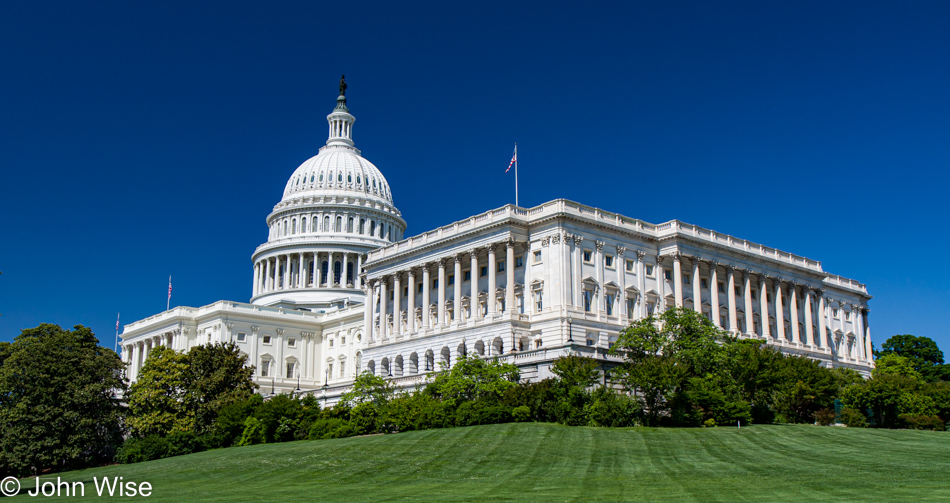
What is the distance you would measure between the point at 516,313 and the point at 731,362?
22.3 m

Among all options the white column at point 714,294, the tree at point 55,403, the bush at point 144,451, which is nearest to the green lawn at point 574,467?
the bush at point 144,451

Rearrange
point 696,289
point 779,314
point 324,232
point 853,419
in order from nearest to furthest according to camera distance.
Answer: point 853,419
point 696,289
point 779,314
point 324,232

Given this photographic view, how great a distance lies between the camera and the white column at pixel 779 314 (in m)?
101

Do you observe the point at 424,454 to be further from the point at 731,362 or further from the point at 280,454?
the point at 731,362

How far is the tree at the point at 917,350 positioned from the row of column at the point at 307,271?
3089 inches

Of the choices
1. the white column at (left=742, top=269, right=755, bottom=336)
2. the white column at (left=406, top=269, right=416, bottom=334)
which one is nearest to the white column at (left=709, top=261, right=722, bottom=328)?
the white column at (left=742, top=269, right=755, bottom=336)

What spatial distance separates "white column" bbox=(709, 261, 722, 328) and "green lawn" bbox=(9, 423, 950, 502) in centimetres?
3440

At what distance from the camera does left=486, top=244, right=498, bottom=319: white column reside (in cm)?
8662

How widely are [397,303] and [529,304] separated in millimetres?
18632

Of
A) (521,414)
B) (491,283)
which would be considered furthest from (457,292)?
(521,414)

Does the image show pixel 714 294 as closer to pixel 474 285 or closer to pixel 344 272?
pixel 474 285

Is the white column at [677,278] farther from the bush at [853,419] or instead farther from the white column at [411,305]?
the white column at [411,305]

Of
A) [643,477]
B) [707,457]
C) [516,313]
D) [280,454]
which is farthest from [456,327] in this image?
[643,477]

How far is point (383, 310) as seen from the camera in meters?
101
